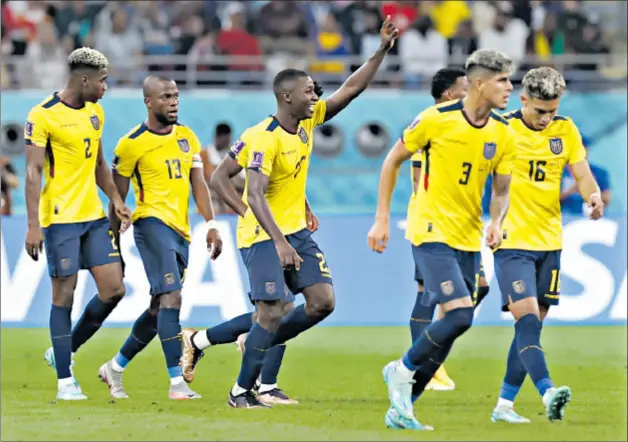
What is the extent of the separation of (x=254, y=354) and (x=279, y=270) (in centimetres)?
60

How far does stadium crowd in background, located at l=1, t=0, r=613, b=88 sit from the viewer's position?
21312 mm

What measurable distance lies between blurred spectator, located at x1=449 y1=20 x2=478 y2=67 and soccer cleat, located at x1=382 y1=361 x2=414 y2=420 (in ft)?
43.1

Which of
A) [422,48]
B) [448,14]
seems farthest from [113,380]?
[448,14]

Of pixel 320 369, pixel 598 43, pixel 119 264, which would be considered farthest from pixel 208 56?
pixel 119 264

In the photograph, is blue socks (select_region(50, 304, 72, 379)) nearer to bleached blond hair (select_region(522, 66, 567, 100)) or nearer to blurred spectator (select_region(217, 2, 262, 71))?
bleached blond hair (select_region(522, 66, 567, 100))

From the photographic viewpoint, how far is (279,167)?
9.75m

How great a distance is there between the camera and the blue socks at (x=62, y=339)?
10461mm

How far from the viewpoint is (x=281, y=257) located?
29.8ft

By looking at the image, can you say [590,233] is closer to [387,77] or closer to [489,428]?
[387,77]

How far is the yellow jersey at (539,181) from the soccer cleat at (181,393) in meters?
2.66

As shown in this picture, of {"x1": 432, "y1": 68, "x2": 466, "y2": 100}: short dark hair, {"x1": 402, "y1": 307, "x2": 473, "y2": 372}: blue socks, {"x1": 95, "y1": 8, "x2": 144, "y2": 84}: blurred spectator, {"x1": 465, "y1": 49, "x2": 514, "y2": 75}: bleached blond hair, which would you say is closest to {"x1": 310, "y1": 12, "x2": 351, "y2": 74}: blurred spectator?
{"x1": 95, "y1": 8, "x2": 144, "y2": 84}: blurred spectator

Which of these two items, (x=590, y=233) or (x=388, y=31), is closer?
(x=388, y=31)

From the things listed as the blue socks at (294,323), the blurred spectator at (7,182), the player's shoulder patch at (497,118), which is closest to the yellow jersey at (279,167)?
the blue socks at (294,323)

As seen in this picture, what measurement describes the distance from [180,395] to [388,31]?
3.05m
